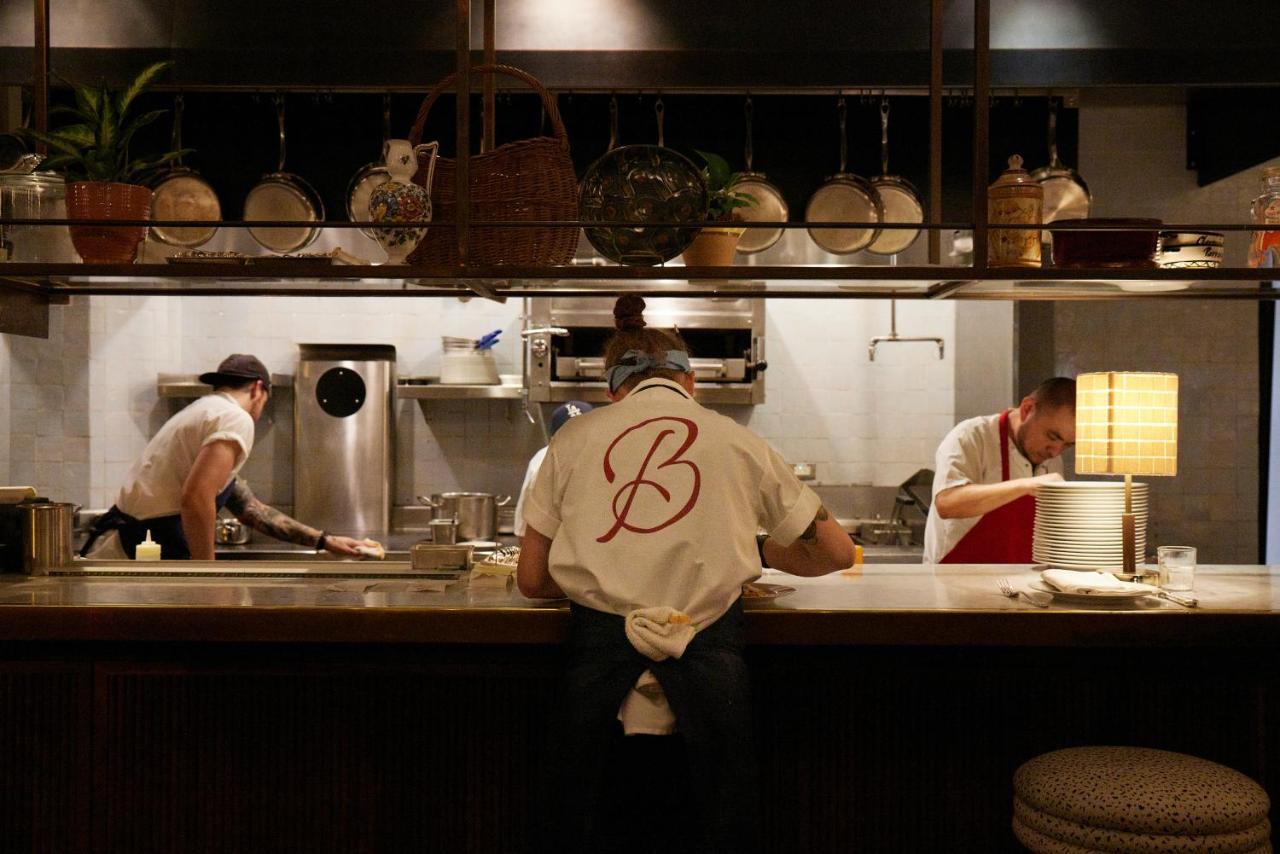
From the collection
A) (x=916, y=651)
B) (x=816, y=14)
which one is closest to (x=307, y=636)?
(x=916, y=651)

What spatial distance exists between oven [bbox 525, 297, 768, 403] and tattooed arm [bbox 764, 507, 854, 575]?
10.8ft

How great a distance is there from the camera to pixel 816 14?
430 cm

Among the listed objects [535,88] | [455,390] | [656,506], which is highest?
[535,88]

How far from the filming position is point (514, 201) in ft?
9.99

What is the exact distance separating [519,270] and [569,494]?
789 mm

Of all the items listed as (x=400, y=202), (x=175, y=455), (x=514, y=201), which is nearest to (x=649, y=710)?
(x=514, y=201)

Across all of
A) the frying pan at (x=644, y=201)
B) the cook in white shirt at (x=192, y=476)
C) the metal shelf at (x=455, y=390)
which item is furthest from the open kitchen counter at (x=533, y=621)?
the metal shelf at (x=455, y=390)

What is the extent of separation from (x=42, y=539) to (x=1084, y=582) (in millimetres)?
2997

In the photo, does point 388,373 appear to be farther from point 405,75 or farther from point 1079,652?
point 1079,652

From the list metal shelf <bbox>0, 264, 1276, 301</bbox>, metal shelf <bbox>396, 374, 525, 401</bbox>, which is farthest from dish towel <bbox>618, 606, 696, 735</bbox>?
metal shelf <bbox>396, 374, 525, 401</bbox>

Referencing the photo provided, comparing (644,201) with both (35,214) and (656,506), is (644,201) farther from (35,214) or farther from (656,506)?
(35,214)

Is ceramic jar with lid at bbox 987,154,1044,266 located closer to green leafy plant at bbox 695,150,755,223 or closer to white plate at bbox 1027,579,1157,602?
green leafy plant at bbox 695,150,755,223

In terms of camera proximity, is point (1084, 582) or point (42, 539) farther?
point (42, 539)

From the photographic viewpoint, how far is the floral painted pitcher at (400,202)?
304cm
